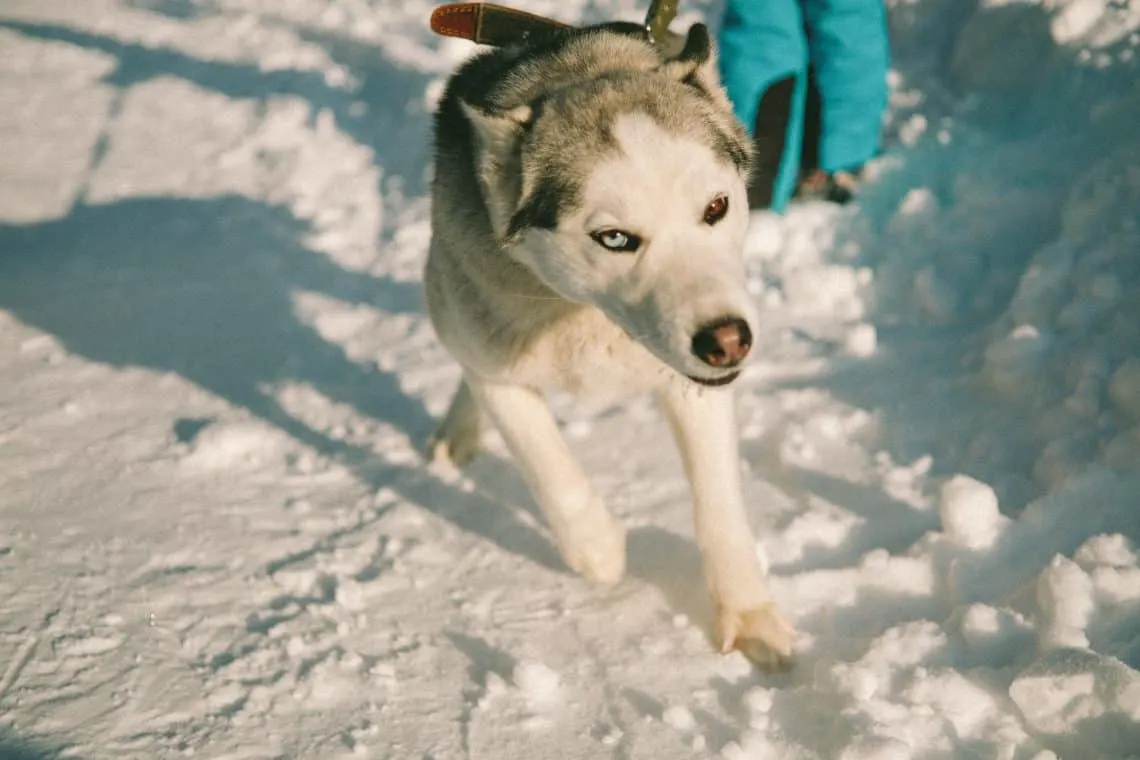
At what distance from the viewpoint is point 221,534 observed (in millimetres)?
3121

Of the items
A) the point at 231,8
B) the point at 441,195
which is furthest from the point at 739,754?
the point at 231,8

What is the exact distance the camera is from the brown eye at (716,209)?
6.82ft

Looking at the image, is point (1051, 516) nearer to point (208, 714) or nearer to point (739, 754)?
point (739, 754)

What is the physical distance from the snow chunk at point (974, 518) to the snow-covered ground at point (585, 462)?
0.01 m

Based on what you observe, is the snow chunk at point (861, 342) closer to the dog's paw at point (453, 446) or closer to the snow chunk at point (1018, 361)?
the snow chunk at point (1018, 361)

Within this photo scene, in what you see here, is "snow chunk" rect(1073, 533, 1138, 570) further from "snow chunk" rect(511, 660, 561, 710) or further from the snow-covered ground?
"snow chunk" rect(511, 660, 561, 710)

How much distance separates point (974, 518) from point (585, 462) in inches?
50.2

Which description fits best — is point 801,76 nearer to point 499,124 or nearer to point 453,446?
point 453,446

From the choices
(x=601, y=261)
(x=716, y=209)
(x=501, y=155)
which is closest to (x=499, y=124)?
(x=501, y=155)

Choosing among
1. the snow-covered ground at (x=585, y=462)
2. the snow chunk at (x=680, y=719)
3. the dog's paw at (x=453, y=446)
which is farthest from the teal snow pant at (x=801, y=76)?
the snow chunk at (x=680, y=719)

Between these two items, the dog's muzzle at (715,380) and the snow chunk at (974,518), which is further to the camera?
the snow chunk at (974,518)

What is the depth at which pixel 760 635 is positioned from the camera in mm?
2582

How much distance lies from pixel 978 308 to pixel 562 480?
190cm

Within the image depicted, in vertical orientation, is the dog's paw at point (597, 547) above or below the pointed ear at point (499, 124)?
below
